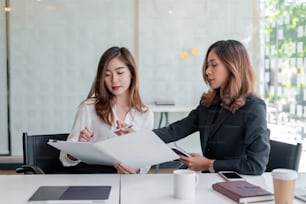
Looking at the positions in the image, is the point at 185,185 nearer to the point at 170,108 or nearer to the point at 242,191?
the point at 242,191

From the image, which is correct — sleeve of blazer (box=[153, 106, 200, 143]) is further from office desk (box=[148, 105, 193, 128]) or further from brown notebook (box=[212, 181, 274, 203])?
office desk (box=[148, 105, 193, 128])

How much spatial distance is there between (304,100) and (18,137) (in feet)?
9.34

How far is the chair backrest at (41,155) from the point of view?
186 cm

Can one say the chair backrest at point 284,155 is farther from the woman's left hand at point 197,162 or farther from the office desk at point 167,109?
the office desk at point 167,109

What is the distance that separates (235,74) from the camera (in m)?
1.65

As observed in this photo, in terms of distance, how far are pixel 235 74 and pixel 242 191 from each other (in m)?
0.60

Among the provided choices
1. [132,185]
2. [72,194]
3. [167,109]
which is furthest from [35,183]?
[167,109]

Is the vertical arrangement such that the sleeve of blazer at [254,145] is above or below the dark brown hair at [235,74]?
below

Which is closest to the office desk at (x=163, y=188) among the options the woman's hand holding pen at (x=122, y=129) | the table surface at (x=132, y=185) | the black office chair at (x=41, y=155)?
the table surface at (x=132, y=185)

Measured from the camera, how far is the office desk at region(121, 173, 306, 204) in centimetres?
118

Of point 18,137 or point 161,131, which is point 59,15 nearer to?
point 18,137

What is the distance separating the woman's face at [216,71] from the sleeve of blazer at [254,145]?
16 cm

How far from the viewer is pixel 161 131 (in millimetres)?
1891

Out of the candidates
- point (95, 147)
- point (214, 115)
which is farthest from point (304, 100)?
point (95, 147)
